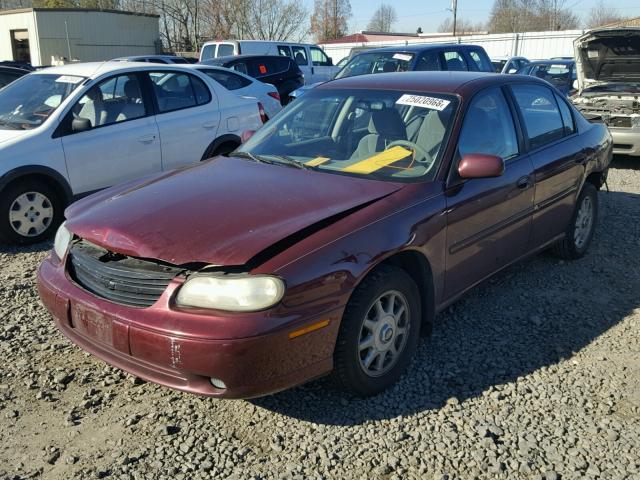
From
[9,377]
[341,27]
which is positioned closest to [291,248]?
[9,377]

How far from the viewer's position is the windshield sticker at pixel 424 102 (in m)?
3.92

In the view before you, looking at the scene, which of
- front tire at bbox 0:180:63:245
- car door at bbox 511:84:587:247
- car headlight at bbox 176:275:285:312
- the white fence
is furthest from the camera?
the white fence

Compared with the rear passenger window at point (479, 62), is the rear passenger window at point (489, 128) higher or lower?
lower

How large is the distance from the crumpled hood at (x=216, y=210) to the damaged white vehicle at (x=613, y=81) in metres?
6.57

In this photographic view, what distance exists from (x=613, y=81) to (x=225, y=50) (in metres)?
12.0

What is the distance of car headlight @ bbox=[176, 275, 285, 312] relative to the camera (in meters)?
2.70

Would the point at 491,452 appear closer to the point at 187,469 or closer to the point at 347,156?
the point at 187,469

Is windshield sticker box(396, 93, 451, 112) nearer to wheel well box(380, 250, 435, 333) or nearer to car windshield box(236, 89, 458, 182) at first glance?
car windshield box(236, 89, 458, 182)

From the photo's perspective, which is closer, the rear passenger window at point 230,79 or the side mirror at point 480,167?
the side mirror at point 480,167

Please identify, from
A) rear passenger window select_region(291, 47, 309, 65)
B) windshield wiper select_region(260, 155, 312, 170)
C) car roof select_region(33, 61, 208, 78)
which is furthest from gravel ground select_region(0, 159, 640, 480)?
rear passenger window select_region(291, 47, 309, 65)

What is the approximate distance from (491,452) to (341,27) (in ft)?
221

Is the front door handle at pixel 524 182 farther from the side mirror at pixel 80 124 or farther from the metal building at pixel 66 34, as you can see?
the metal building at pixel 66 34

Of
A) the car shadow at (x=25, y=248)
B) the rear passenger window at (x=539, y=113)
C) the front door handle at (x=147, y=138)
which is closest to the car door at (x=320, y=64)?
the front door handle at (x=147, y=138)

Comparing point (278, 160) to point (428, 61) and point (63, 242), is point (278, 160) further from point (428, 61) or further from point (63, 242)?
point (428, 61)
